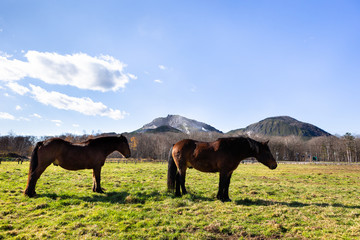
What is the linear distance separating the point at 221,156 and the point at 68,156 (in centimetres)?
670

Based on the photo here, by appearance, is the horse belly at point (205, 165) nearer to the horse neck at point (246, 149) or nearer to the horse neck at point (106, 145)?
the horse neck at point (246, 149)

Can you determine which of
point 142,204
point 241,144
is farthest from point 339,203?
point 142,204

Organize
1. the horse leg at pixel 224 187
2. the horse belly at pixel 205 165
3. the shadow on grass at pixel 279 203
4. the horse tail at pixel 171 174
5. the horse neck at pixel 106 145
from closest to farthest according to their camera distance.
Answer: the shadow on grass at pixel 279 203 < the horse leg at pixel 224 187 < the horse belly at pixel 205 165 < the horse tail at pixel 171 174 < the horse neck at pixel 106 145

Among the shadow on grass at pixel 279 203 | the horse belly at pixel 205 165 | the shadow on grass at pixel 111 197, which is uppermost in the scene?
the horse belly at pixel 205 165

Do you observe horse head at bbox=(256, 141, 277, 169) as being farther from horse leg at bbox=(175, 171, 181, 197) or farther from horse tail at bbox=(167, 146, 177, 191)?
horse tail at bbox=(167, 146, 177, 191)

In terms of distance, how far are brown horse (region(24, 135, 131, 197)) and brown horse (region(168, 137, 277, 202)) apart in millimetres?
3602

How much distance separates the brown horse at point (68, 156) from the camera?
8.53 metres

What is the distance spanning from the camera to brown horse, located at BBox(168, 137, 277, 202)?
792 centimetres

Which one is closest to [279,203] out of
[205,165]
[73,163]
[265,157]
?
[265,157]

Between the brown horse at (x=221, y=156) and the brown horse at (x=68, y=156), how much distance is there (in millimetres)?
3602

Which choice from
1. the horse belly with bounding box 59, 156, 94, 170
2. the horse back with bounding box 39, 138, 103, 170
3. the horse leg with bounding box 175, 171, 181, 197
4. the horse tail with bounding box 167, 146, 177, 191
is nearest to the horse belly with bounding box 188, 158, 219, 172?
the horse leg with bounding box 175, 171, 181, 197

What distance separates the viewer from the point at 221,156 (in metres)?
7.94

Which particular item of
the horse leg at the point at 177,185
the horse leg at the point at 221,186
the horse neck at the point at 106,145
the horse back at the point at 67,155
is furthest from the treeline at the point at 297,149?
the horse leg at the point at 221,186

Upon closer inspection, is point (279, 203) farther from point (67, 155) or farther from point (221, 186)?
point (67, 155)
